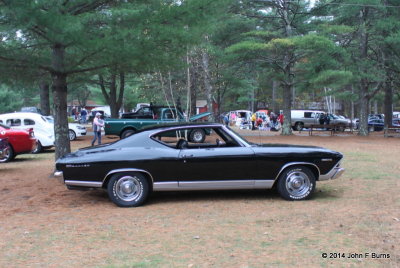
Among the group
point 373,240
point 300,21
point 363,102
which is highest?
point 300,21

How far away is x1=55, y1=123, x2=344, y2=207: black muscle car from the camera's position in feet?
23.3

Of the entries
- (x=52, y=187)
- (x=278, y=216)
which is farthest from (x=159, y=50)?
(x=278, y=216)

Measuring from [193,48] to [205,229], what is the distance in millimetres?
8109

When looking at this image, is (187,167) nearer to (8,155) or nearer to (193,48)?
(193,48)

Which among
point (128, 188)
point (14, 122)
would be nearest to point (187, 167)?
point (128, 188)

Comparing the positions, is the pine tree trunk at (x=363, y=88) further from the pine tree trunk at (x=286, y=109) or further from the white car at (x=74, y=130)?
the white car at (x=74, y=130)

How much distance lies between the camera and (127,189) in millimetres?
7145

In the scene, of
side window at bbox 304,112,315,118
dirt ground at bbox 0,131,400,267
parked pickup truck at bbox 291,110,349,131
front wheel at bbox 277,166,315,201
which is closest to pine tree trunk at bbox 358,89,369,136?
parked pickup truck at bbox 291,110,349,131

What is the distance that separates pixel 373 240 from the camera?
518 cm

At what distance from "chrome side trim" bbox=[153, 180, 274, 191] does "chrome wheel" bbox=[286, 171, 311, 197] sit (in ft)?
1.02

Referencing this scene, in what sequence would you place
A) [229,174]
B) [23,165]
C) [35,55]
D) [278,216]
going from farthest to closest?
1. [23,165]
2. [35,55]
3. [229,174]
4. [278,216]

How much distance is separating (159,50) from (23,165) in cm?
641

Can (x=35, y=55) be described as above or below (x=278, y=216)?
above

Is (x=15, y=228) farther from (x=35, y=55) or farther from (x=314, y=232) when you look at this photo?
(x=35, y=55)
